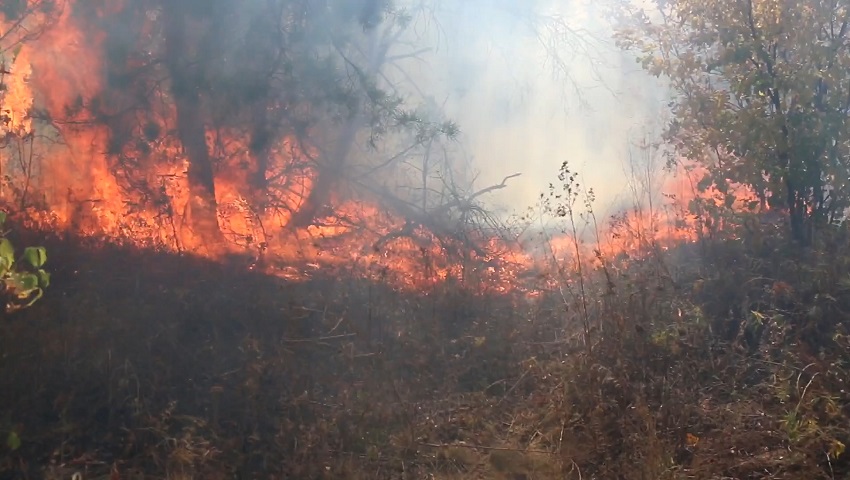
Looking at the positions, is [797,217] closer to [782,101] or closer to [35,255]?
[782,101]

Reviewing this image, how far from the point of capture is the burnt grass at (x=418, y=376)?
5062 millimetres

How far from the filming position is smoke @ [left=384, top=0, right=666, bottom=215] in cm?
1227

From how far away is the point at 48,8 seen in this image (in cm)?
800

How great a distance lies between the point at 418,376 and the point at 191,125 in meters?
3.96

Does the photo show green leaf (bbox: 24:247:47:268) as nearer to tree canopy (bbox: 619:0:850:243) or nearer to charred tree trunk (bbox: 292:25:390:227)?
tree canopy (bbox: 619:0:850:243)

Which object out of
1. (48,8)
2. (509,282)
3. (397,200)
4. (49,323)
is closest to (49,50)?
(48,8)

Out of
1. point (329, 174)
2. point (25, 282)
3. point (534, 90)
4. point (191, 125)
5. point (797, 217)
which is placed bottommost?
point (25, 282)

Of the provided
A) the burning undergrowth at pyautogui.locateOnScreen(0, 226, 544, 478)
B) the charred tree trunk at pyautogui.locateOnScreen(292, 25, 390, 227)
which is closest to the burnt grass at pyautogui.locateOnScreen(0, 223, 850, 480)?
the burning undergrowth at pyautogui.locateOnScreen(0, 226, 544, 478)

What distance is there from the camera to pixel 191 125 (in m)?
8.48

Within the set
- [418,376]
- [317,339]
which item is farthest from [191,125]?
[418,376]

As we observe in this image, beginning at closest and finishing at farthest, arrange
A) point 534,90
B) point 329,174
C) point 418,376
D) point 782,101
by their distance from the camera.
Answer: point 418,376, point 782,101, point 329,174, point 534,90

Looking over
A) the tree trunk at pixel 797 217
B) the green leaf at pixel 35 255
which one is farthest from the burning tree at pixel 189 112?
the green leaf at pixel 35 255

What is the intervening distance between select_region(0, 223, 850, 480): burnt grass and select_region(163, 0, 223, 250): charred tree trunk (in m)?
0.84

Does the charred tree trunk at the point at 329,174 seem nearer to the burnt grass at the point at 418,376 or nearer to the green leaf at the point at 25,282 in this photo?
the burnt grass at the point at 418,376
